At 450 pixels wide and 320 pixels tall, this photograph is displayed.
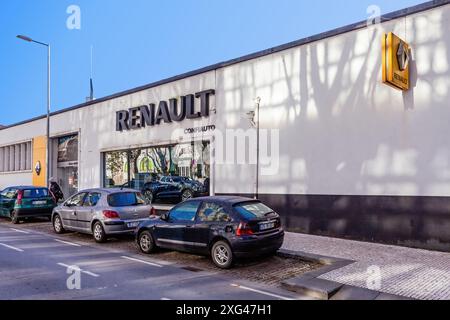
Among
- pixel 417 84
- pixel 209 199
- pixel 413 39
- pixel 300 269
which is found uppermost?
pixel 413 39

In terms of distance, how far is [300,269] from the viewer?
785cm

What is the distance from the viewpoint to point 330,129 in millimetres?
11305

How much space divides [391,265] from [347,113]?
461 cm

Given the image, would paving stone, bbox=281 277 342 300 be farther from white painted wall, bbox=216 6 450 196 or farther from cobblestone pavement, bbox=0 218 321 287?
white painted wall, bbox=216 6 450 196

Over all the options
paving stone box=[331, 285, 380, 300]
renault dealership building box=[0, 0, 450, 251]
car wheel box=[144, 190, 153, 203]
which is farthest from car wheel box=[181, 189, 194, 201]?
paving stone box=[331, 285, 380, 300]

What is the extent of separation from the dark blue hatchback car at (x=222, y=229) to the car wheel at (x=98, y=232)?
2240mm

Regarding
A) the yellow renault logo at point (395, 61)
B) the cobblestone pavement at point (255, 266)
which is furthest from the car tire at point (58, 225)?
the yellow renault logo at point (395, 61)

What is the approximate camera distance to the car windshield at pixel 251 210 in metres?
7.98

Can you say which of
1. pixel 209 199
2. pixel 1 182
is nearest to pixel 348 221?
pixel 209 199

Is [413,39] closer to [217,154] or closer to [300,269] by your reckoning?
[300,269]

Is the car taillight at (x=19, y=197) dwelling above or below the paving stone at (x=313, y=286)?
above

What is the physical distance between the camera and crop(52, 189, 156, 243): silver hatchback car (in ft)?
34.7

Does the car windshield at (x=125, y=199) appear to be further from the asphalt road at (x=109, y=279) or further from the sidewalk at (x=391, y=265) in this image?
the sidewalk at (x=391, y=265)
